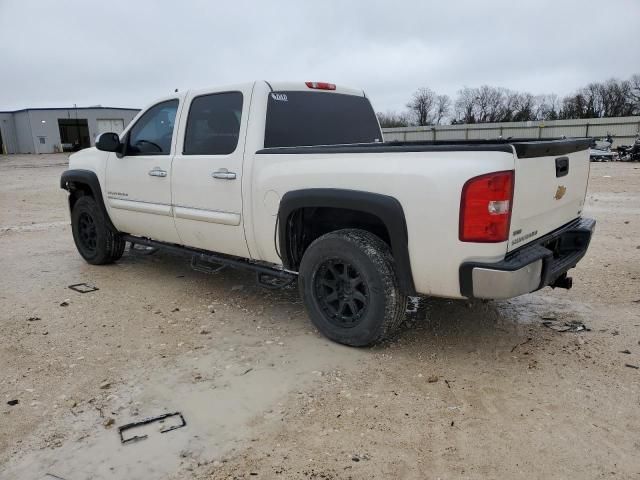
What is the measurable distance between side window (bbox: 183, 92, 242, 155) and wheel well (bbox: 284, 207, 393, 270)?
2.80 ft

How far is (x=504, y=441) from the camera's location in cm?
262

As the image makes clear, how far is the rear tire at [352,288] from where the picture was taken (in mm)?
3420

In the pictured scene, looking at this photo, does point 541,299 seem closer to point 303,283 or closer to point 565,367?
point 565,367

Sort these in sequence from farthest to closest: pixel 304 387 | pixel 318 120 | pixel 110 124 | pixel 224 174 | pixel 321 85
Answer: pixel 110 124
pixel 321 85
pixel 318 120
pixel 224 174
pixel 304 387

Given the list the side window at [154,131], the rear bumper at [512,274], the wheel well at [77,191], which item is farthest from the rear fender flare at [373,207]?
the wheel well at [77,191]

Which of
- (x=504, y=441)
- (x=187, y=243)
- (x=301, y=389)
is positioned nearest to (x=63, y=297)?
(x=187, y=243)

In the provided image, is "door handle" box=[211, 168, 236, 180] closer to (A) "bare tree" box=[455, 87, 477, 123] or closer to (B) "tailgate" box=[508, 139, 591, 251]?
(B) "tailgate" box=[508, 139, 591, 251]

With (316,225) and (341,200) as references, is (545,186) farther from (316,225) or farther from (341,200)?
(316,225)

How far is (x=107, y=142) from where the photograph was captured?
5.14 meters

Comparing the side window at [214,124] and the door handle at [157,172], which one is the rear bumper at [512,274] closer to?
the side window at [214,124]

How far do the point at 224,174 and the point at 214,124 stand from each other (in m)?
0.56

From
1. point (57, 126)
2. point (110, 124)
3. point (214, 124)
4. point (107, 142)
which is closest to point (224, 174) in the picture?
point (214, 124)

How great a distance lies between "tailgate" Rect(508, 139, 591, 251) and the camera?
3.00m

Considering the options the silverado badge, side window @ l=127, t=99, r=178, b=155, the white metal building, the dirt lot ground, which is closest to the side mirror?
side window @ l=127, t=99, r=178, b=155
